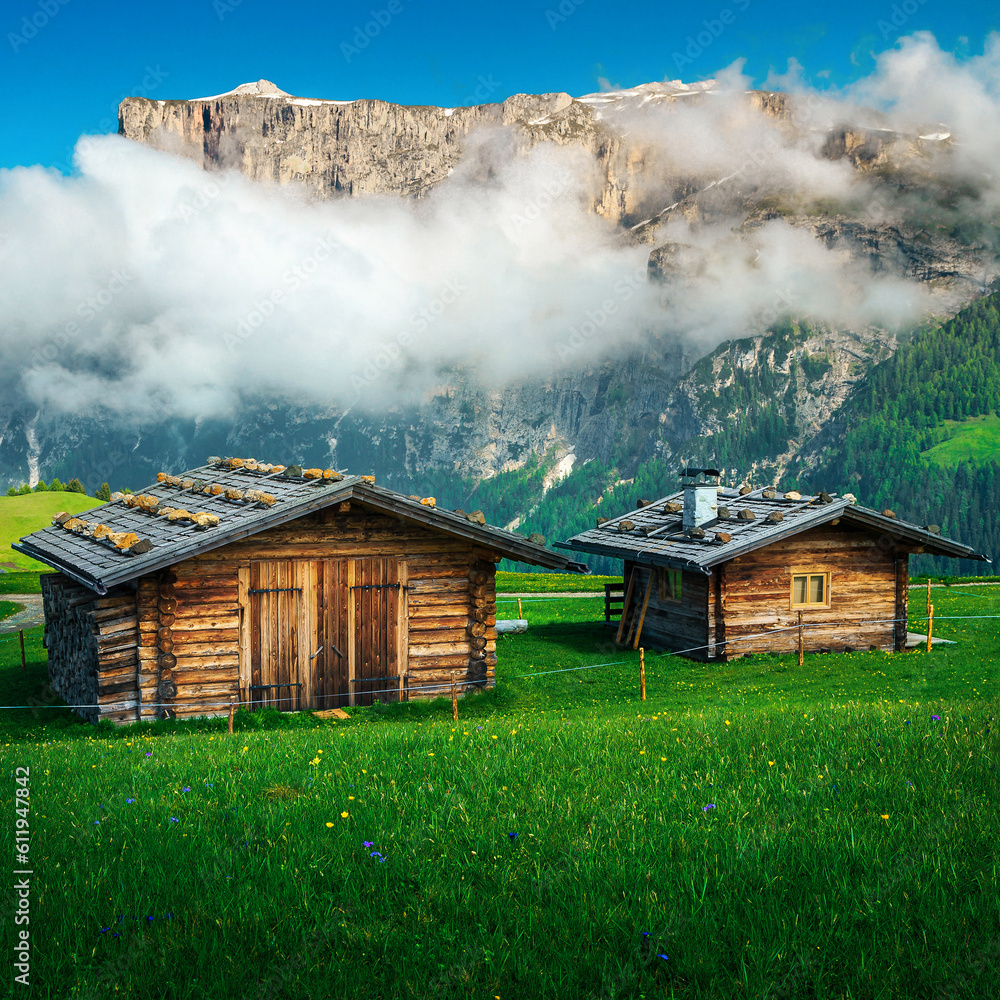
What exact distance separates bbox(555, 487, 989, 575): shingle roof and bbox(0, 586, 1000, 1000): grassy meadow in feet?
50.2

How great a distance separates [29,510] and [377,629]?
8971 centimetres

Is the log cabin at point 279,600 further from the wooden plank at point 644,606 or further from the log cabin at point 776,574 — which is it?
the wooden plank at point 644,606

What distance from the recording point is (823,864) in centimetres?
546

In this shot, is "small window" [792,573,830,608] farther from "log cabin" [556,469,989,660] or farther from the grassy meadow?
the grassy meadow

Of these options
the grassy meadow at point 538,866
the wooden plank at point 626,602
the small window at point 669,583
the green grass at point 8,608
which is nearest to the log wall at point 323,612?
the grassy meadow at point 538,866

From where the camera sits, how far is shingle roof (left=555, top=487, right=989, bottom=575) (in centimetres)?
2500

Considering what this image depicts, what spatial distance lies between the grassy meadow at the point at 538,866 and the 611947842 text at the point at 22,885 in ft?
0.22

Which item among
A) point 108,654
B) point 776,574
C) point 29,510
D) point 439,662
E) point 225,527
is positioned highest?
point 225,527

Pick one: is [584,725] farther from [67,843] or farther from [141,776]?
[67,843]

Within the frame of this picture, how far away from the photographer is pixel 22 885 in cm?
544

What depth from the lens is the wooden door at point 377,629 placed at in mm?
19188

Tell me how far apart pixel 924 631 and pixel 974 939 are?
29.2m

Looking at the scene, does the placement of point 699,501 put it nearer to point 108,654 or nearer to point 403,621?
point 403,621

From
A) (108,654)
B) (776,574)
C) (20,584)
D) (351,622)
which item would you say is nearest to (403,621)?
(351,622)
